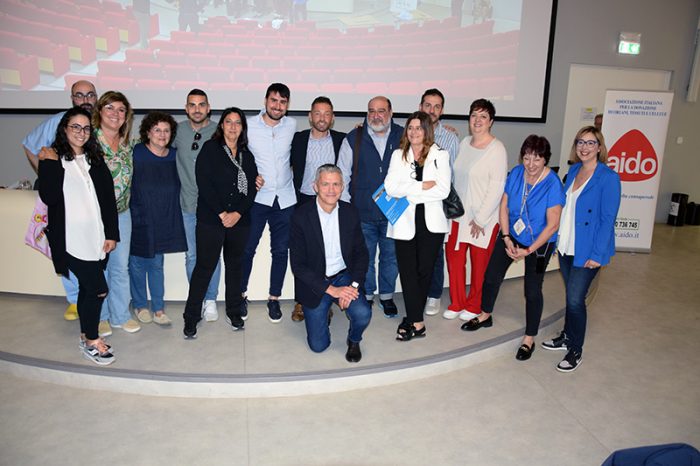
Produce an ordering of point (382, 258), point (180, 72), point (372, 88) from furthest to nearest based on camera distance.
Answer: point (372, 88)
point (180, 72)
point (382, 258)

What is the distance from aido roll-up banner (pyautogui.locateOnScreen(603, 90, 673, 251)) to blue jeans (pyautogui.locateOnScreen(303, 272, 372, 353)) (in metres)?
4.57

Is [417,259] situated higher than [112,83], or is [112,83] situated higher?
[112,83]

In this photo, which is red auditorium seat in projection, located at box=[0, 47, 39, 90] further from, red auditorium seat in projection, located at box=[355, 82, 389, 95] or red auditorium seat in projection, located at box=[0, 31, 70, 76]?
red auditorium seat in projection, located at box=[355, 82, 389, 95]

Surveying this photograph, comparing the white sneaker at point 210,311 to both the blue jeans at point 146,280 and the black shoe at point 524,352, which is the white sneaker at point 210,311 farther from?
the black shoe at point 524,352

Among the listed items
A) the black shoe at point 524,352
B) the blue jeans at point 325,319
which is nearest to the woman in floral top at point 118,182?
the blue jeans at point 325,319

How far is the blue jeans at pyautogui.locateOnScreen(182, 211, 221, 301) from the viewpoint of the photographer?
365 centimetres

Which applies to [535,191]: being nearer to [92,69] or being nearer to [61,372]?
[61,372]

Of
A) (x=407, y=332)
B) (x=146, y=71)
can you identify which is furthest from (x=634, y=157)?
(x=146, y=71)

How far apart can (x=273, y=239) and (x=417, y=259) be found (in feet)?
3.51

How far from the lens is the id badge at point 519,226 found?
343 centimetres

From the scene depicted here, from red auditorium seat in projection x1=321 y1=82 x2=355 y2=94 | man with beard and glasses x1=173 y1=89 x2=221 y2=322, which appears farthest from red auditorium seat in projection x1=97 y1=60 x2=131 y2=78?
man with beard and glasses x1=173 y1=89 x2=221 y2=322

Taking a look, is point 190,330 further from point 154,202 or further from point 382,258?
point 382,258

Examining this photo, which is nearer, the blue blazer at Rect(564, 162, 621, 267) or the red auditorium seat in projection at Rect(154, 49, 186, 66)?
the blue blazer at Rect(564, 162, 621, 267)

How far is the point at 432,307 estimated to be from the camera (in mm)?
4133
